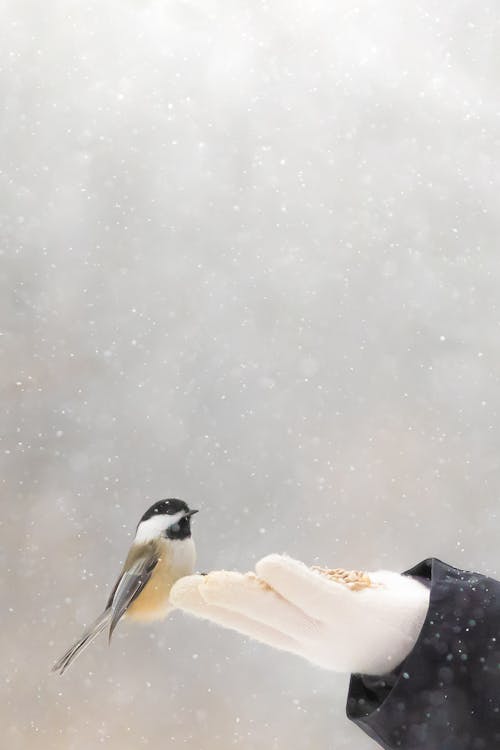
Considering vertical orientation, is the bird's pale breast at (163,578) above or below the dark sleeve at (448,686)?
above

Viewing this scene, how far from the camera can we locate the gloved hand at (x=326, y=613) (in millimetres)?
774

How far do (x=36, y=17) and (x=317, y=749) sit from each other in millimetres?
3708

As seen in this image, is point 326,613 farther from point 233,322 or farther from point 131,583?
point 233,322

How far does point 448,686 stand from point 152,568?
0.71m

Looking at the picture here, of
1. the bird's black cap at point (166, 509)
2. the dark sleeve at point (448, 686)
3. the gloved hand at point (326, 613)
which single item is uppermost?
the bird's black cap at point (166, 509)

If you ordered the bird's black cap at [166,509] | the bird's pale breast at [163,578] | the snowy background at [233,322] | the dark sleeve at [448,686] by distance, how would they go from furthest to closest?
1. the snowy background at [233,322]
2. the bird's black cap at [166,509]
3. the bird's pale breast at [163,578]
4. the dark sleeve at [448,686]

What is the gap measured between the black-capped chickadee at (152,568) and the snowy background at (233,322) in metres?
2.06

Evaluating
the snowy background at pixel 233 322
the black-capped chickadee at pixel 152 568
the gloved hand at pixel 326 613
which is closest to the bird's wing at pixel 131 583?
the black-capped chickadee at pixel 152 568

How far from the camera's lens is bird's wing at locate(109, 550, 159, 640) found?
4.42ft

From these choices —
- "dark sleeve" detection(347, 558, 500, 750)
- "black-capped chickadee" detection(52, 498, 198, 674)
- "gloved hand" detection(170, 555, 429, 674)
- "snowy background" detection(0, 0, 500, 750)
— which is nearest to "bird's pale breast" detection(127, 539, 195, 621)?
"black-capped chickadee" detection(52, 498, 198, 674)

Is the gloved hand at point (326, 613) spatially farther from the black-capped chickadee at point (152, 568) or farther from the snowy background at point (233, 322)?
the snowy background at point (233, 322)

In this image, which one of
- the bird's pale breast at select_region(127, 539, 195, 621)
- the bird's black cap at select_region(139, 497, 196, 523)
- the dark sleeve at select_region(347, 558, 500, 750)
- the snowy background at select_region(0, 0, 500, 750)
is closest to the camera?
the dark sleeve at select_region(347, 558, 500, 750)

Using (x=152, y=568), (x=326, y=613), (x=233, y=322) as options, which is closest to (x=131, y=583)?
(x=152, y=568)

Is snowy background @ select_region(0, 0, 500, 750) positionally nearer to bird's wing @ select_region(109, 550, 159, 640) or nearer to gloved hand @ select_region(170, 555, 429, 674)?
bird's wing @ select_region(109, 550, 159, 640)
